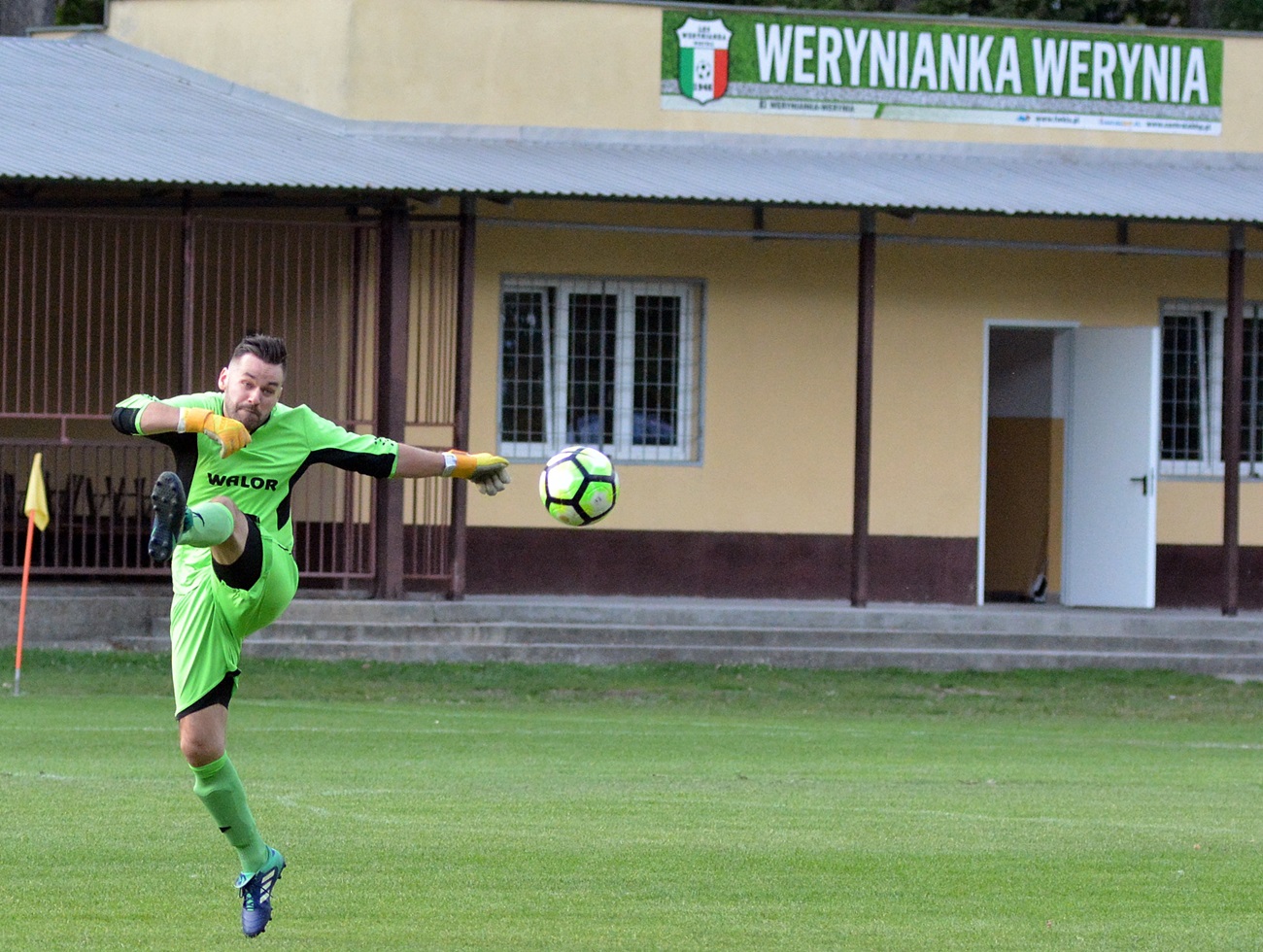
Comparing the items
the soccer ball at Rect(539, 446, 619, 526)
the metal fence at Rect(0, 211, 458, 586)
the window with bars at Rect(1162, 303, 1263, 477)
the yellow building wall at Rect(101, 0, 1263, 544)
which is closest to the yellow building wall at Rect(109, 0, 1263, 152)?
the yellow building wall at Rect(101, 0, 1263, 544)

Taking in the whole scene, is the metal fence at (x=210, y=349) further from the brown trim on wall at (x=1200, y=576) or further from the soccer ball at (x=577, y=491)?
the soccer ball at (x=577, y=491)

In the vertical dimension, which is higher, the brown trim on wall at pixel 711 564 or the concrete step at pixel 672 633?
the brown trim on wall at pixel 711 564

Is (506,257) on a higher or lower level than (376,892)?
higher

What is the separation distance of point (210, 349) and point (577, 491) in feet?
40.3

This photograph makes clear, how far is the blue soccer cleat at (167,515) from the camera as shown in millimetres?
6098

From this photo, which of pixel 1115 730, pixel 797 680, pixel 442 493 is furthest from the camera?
pixel 442 493

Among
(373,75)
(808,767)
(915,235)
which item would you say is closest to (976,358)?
(915,235)

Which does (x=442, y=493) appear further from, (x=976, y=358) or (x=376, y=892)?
(x=376, y=892)

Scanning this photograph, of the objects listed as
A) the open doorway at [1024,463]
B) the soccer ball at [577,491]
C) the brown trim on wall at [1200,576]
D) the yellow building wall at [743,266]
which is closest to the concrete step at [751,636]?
the yellow building wall at [743,266]

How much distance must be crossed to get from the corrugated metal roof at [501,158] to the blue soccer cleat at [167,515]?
10.8 metres

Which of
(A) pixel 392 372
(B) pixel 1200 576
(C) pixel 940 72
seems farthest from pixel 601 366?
(B) pixel 1200 576

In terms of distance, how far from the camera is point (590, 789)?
35.6 feet

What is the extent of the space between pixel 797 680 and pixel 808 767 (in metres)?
4.83

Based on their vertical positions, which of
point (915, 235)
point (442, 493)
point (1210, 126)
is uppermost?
point (1210, 126)
